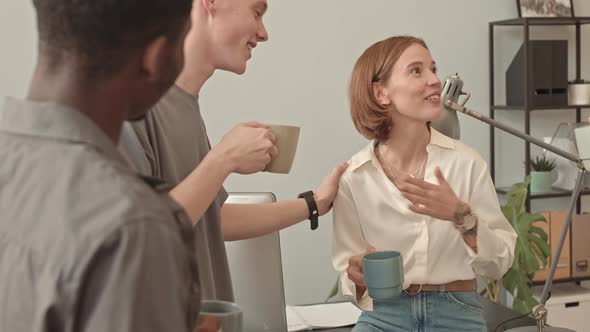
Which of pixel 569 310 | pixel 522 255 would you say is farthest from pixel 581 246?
pixel 522 255

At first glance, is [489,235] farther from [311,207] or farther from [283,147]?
[283,147]

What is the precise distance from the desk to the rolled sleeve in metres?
0.10

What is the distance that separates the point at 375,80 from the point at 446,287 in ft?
2.06

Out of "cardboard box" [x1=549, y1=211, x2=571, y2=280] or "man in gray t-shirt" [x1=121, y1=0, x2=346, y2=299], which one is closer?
"man in gray t-shirt" [x1=121, y1=0, x2=346, y2=299]

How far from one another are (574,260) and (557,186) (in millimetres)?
393

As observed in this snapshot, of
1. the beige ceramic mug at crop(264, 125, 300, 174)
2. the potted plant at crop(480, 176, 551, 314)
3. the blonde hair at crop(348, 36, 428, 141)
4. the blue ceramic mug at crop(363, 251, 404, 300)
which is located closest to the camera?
the beige ceramic mug at crop(264, 125, 300, 174)

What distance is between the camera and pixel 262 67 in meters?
3.61

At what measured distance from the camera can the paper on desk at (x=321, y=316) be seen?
75.7 inches

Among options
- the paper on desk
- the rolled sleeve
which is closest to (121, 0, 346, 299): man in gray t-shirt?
the paper on desk

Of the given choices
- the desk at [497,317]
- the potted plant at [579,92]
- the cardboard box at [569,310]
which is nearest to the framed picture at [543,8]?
the potted plant at [579,92]

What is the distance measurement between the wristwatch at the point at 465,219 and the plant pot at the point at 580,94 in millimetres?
2295

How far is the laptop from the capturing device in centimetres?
175

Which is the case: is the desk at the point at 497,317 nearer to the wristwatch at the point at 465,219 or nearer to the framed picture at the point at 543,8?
the wristwatch at the point at 465,219

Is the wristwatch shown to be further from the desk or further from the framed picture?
the framed picture
